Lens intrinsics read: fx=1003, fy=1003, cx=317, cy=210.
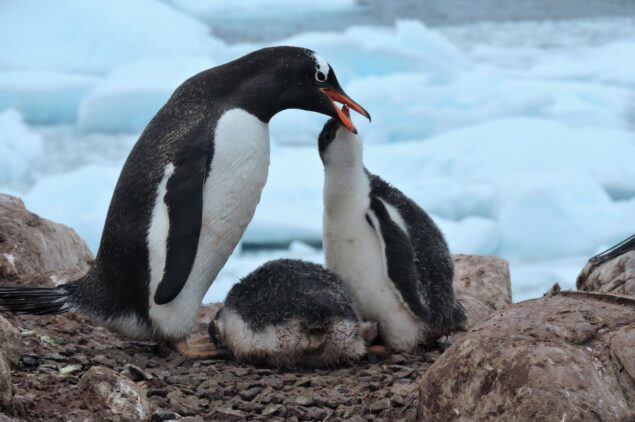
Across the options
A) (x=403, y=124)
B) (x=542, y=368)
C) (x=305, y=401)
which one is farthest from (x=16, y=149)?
(x=542, y=368)

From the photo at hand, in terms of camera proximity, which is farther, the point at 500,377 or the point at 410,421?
the point at 410,421

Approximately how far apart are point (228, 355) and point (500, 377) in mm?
1296

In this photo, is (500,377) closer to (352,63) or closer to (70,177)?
(70,177)

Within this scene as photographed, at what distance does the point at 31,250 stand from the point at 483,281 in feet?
6.30

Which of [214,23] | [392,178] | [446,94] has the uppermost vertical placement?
[214,23]

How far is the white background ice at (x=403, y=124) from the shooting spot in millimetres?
8164

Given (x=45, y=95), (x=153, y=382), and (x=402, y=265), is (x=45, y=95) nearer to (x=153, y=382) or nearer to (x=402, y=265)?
(x=402, y=265)

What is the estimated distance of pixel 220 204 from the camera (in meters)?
3.36

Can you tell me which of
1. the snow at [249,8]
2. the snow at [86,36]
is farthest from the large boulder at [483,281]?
the snow at [249,8]

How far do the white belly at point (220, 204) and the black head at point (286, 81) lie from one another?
0.32ft

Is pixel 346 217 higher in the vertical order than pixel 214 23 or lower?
lower

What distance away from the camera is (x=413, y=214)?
357 centimetres

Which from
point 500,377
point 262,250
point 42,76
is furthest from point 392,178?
point 500,377

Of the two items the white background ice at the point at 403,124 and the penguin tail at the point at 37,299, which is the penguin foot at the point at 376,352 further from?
the white background ice at the point at 403,124
